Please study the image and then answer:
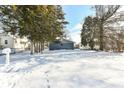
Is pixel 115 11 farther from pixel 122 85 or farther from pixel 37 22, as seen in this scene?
pixel 122 85

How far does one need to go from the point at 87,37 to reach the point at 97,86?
35.1 m

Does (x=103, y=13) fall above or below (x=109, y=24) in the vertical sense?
above

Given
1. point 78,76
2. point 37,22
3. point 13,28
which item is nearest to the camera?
point 78,76

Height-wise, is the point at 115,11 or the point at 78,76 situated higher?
the point at 115,11

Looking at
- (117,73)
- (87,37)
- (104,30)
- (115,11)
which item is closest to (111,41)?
(104,30)

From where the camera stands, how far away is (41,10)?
14.0 m

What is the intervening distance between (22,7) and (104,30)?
1679 cm

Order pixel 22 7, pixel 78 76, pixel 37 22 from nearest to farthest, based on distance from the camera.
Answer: pixel 78 76 < pixel 22 7 < pixel 37 22

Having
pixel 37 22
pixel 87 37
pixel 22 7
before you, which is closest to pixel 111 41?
pixel 87 37
